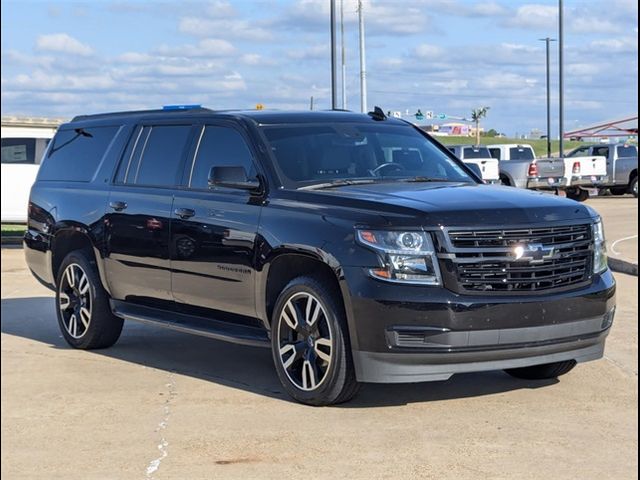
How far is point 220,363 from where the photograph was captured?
345 inches

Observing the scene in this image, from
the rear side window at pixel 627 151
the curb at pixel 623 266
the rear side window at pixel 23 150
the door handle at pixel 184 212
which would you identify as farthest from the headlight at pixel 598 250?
the rear side window at pixel 627 151

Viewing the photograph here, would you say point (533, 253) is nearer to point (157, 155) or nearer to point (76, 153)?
point (157, 155)

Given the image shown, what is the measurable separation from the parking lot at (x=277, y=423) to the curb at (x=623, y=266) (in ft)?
17.1

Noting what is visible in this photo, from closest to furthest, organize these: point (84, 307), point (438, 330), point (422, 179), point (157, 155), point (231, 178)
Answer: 1. point (438, 330)
2. point (231, 178)
3. point (422, 179)
4. point (157, 155)
5. point (84, 307)

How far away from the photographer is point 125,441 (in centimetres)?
635

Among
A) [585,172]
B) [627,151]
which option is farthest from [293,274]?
[627,151]

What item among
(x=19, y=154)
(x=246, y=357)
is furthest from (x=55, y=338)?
(x=19, y=154)

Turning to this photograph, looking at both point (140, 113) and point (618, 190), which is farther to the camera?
point (618, 190)

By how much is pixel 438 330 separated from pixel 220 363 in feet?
8.64

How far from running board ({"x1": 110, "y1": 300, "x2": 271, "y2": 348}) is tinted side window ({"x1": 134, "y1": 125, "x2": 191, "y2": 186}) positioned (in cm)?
95

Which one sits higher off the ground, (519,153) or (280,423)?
(519,153)

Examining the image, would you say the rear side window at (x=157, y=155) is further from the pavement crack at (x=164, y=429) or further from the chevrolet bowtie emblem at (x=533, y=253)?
the chevrolet bowtie emblem at (x=533, y=253)

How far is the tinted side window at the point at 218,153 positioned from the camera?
→ 8.07 m

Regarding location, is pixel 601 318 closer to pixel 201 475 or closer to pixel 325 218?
pixel 325 218
